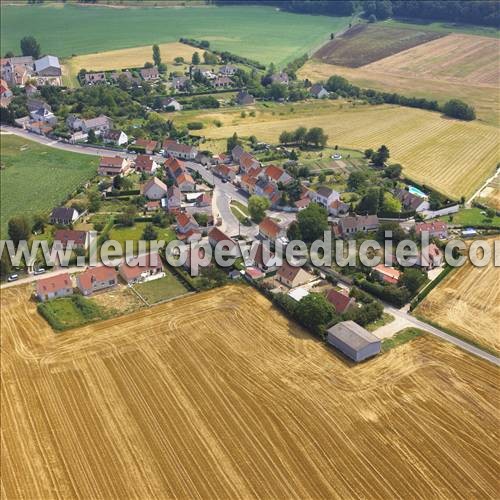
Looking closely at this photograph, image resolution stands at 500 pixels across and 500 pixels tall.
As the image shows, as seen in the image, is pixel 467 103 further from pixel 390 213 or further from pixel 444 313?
pixel 444 313

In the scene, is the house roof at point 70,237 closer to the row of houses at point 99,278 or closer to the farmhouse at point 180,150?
the row of houses at point 99,278

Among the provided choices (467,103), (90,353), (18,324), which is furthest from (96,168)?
(467,103)

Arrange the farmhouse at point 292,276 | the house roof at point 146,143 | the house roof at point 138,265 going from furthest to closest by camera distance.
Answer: the house roof at point 146,143 → the house roof at point 138,265 → the farmhouse at point 292,276

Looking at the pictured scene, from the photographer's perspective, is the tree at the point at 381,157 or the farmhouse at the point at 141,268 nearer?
the farmhouse at the point at 141,268

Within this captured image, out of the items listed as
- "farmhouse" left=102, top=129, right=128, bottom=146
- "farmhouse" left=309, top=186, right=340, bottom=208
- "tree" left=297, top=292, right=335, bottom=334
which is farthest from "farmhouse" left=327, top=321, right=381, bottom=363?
"farmhouse" left=102, top=129, right=128, bottom=146

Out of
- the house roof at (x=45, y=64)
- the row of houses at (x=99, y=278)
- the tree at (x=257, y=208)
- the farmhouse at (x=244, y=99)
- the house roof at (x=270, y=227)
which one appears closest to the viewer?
the row of houses at (x=99, y=278)

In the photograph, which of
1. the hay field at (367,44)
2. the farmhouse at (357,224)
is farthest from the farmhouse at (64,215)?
A: the hay field at (367,44)

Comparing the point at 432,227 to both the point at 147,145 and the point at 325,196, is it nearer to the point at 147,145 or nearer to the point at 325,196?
the point at 325,196
